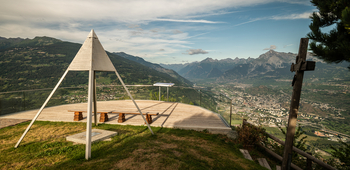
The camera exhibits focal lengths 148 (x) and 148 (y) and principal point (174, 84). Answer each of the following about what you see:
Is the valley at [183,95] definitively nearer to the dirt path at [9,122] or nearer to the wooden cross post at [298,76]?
the dirt path at [9,122]

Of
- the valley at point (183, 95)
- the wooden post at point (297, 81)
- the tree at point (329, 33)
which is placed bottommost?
the valley at point (183, 95)

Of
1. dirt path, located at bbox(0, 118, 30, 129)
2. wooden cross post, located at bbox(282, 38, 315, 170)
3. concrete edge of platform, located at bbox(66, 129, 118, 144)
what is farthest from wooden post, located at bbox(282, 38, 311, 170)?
dirt path, located at bbox(0, 118, 30, 129)

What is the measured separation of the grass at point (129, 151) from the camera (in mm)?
3139

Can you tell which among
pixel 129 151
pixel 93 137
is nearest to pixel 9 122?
pixel 93 137

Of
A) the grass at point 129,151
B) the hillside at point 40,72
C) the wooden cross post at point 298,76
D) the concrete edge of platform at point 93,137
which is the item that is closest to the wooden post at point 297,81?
the wooden cross post at point 298,76

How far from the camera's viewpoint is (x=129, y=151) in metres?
3.73

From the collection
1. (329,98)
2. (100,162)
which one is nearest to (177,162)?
(100,162)

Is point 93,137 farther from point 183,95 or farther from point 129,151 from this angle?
point 183,95

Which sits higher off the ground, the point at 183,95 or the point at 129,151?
the point at 183,95

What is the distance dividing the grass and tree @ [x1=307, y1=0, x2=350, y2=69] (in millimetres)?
3835

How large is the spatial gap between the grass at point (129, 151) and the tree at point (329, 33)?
12.6ft

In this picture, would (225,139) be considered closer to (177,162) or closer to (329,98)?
(177,162)

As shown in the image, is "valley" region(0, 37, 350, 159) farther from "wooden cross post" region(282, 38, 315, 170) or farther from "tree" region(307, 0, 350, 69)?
"wooden cross post" region(282, 38, 315, 170)

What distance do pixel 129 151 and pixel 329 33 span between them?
6.85 metres
